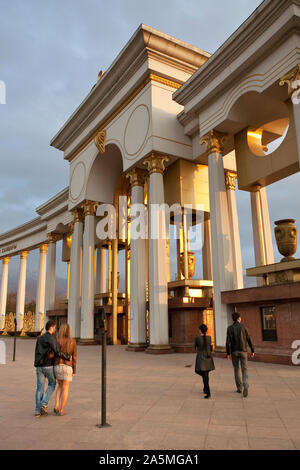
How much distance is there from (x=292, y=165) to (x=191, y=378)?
8.59m

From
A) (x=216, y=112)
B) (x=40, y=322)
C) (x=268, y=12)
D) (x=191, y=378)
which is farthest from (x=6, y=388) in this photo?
(x=40, y=322)

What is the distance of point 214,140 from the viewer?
52.6 feet

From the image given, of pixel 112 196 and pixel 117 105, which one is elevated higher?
pixel 117 105

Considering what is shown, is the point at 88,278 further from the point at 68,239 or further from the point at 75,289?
the point at 68,239

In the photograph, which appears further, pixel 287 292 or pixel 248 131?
pixel 248 131

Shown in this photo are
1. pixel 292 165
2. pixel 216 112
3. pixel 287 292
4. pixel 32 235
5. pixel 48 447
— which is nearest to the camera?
pixel 48 447

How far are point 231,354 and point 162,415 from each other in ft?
7.79

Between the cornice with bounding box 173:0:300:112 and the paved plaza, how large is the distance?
11.3 meters

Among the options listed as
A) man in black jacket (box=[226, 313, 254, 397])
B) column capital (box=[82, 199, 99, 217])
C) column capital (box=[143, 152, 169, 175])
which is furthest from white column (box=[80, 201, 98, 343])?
man in black jacket (box=[226, 313, 254, 397])

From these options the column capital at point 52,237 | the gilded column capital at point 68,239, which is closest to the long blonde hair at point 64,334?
the gilded column capital at point 68,239

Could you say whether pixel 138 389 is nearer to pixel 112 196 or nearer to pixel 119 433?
pixel 119 433

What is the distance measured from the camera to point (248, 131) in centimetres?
1609

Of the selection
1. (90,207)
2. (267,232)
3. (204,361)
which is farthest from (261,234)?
(90,207)

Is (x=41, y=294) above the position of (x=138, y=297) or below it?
above
